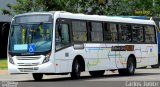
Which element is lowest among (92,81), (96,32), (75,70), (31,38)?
(92,81)

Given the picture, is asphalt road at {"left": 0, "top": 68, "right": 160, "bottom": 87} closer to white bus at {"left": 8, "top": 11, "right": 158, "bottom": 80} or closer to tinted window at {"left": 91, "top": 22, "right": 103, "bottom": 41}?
white bus at {"left": 8, "top": 11, "right": 158, "bottom": 80}

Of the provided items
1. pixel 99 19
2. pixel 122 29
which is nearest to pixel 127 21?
pixel 122 29

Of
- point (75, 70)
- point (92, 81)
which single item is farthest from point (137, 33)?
point (92, 81)

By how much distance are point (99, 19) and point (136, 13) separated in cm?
2147

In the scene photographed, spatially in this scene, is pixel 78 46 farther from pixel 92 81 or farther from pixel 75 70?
pixel 92 81

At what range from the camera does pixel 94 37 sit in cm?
2534

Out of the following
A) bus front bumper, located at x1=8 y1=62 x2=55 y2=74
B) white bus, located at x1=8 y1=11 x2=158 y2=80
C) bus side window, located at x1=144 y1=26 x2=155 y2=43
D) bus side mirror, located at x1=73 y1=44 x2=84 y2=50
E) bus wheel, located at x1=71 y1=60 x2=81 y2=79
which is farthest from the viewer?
bus side window, located at x1=144 y1=26 x2=155 y2=43

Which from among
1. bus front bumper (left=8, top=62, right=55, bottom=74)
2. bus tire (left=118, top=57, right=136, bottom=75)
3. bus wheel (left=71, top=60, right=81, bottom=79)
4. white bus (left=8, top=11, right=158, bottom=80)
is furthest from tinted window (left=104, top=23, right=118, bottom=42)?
bus front bumper (left=8, top=62, right=55, bottom=74)

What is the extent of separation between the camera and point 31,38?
22578 millimetres

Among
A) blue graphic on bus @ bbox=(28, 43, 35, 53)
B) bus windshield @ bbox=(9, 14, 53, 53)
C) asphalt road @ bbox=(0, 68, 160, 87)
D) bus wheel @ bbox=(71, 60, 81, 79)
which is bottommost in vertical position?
asphalt road @ bbox=(0, 68, 160, 87)

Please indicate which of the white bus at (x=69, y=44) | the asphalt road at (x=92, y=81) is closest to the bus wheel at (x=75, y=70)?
the white bus at (x=69, y=44)

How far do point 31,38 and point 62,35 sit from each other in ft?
4.37

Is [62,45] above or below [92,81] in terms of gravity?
above

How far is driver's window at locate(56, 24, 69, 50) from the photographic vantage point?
895 inches
